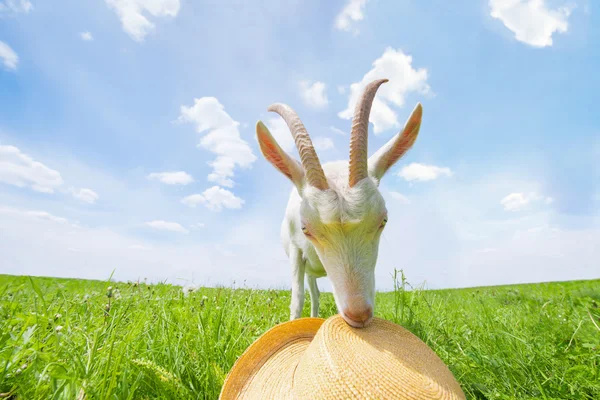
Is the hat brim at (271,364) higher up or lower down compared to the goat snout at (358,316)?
lower down

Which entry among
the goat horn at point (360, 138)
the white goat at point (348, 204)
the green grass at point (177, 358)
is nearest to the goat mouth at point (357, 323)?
the white goat at point (348, 204)

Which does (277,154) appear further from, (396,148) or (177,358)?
(177,358)

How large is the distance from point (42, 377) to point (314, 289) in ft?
13.8

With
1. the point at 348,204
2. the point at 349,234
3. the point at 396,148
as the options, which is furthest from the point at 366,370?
the point at 396,148

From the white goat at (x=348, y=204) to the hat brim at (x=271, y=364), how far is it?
36 cm

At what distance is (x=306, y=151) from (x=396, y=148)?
1.17 m

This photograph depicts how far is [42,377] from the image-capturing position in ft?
6.28

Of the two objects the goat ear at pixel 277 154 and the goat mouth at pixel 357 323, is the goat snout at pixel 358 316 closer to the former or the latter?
the goat mouth at pixel 357 323

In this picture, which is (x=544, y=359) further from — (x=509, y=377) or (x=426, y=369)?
(x=426, y=369)

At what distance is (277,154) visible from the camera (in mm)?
3816

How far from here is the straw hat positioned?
1791 mm

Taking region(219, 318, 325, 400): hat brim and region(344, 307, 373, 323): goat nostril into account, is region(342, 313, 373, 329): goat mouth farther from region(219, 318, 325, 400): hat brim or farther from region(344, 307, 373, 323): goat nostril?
region(219, 318, 325, 400): hat brim

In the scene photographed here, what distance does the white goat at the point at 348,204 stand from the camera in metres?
2.76

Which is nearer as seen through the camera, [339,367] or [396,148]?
[339,367]
